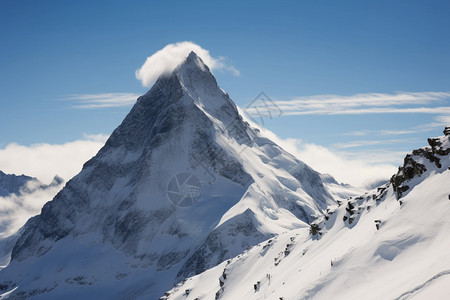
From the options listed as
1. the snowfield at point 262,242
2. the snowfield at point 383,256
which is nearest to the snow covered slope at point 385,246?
the snowfield at point 383,256

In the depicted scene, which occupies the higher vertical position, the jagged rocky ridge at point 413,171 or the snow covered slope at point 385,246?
the jagged rocky ridge at point 413,171

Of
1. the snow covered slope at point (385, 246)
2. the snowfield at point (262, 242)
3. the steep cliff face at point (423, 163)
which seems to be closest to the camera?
the snow covered slope at point (385, 246)

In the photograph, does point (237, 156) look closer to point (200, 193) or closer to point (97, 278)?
point (200, 193)

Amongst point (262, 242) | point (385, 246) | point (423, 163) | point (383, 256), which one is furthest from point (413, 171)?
point (262, 242)

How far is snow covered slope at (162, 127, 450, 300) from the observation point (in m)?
25.7

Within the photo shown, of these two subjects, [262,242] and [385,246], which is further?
[262,242]

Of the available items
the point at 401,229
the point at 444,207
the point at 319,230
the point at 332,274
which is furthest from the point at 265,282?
the point at 444,207

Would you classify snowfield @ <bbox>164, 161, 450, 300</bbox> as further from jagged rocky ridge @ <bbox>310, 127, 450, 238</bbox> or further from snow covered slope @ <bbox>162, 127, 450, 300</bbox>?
jagged rocky ridge @ <bbox>310, 127, 450, 238</bbox>

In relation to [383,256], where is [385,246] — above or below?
above

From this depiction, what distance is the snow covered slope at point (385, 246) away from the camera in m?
25.7

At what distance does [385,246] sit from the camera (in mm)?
31719

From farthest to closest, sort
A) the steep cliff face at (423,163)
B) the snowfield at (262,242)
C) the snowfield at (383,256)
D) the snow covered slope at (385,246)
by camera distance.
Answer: the steep cliff face at (423,163) < the snowfield at (262,242) < the snow covered slope at (385,246) < the snowfield at (383,256)

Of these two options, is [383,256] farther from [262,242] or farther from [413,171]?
[262,242]

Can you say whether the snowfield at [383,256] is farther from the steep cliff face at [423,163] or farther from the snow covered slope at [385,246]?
the steep cliff face at [423,163]
